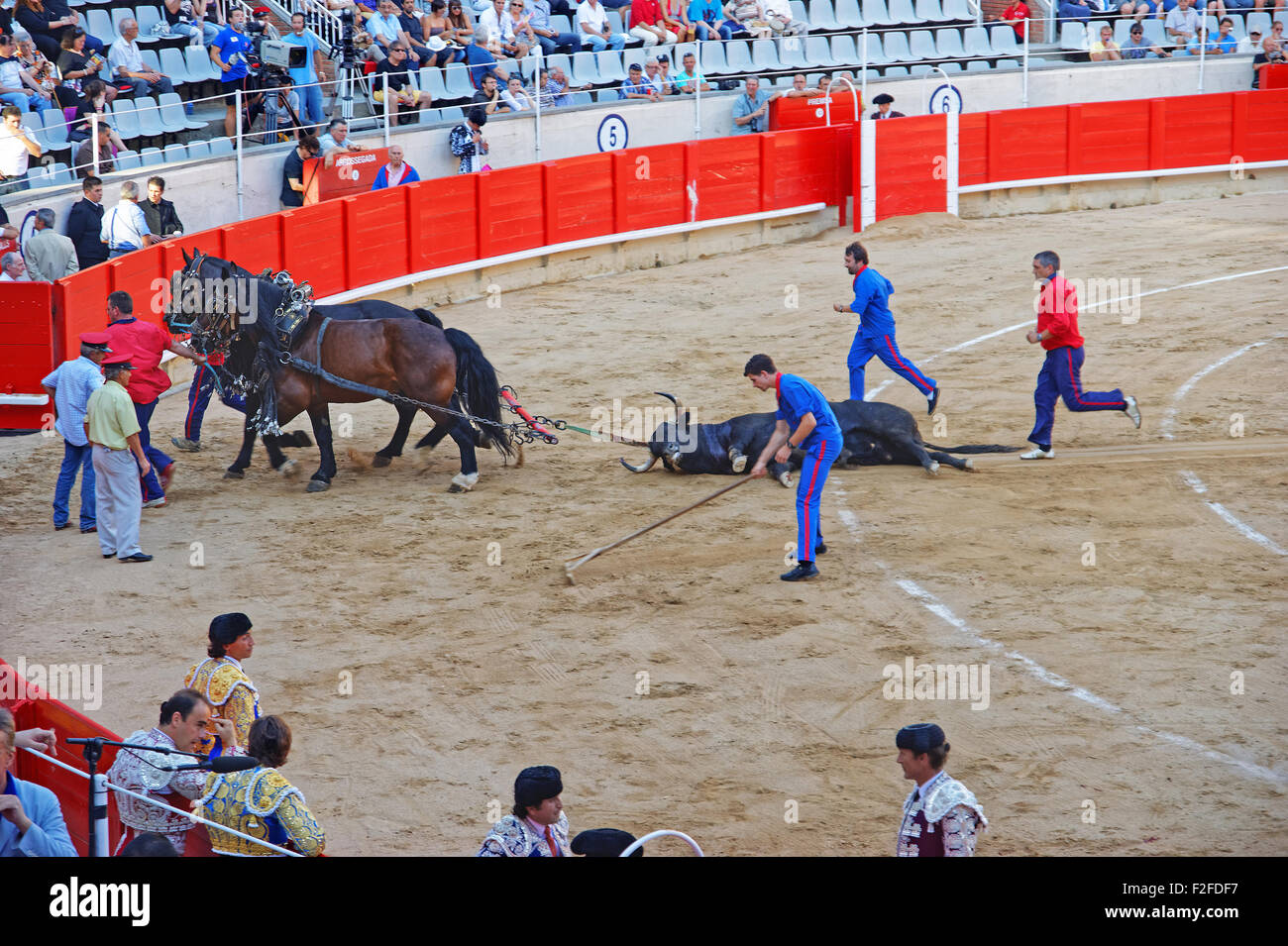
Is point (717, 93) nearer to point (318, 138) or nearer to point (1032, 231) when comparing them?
point (1032, 231)

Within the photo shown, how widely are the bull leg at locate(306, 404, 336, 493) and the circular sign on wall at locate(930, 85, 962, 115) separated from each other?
15700mm

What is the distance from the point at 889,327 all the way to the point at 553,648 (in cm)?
532

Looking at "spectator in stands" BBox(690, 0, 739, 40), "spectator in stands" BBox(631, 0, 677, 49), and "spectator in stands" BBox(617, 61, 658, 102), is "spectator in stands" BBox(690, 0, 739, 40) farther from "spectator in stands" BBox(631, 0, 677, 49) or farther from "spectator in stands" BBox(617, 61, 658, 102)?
"spectator in stands" BBox(617, 61, 658, 102)

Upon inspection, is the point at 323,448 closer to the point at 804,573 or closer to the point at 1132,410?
the point at 804,573

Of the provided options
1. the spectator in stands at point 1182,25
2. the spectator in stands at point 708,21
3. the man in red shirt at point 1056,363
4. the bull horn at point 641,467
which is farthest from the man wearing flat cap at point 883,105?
the bull horn at point 641,467

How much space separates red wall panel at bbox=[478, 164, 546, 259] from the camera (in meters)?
18.9

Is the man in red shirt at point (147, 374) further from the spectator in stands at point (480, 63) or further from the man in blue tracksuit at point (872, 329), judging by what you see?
the spectator in stands at point (480, 63)

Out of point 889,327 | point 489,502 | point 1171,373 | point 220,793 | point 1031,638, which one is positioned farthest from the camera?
point 1171,373

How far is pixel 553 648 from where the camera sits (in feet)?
28.1

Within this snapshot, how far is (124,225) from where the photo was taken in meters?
14.3

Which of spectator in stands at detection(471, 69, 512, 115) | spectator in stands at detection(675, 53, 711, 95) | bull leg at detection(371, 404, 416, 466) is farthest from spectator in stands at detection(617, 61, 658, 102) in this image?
bull leg at detection(371, 404, 416, 466)

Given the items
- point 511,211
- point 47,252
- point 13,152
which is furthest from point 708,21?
point 47,252
